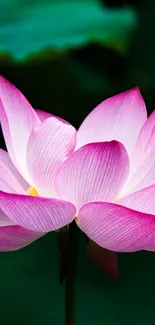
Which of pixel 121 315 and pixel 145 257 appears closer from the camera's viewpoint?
pixel 121 315

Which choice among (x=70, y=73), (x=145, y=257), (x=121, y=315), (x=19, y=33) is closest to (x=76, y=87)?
(x=70, y=73)

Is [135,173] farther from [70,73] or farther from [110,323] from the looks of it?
[70,73]

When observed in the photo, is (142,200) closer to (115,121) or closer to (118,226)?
(118,226)

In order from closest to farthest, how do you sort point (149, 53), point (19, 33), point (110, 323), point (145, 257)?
1. point (110, 323)
2. point (145, 257)
3. point (19, 33)
4. point (149, 53)

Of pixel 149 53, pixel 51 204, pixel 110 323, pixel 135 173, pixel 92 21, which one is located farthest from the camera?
pixel 149 53

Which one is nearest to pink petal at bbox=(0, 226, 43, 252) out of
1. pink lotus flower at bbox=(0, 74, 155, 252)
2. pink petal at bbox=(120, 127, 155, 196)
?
pink lotus flower at bbox=(0, 74, 155, 252)

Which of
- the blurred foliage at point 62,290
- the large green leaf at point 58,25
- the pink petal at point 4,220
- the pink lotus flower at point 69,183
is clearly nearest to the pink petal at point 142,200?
the pink lotus flower at point 69,183

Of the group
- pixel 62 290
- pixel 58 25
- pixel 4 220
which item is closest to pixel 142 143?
pixel 4 220
